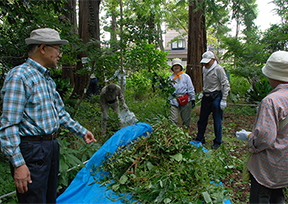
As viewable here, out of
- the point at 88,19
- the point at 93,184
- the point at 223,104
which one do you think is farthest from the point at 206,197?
the point at 88,19

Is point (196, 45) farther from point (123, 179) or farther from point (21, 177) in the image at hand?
point (21, 177)

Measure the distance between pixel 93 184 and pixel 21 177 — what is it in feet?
4.97

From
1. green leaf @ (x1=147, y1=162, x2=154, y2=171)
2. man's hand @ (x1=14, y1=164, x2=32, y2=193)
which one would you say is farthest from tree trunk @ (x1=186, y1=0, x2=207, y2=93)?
man's hand @ (x1=14, y1=164, x2=32, y2=193)

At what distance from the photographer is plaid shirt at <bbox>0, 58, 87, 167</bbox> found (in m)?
1.34

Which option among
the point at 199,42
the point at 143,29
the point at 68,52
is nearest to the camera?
the point at 68,52

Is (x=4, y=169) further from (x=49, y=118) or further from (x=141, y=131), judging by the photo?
(x=141, y=131)

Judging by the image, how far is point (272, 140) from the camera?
1570mm

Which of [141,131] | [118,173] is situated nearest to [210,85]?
[141,131]

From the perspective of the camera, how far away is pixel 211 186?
8.37ft

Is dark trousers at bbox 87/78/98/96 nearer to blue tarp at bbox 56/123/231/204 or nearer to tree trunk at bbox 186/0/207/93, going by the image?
tree trunk at bbox 186/0/207/93

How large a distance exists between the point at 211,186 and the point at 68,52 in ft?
11.6

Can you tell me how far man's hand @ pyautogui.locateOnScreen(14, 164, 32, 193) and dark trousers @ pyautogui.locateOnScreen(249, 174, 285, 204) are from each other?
5.99 feet

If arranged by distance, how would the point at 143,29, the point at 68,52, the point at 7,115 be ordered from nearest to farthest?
the point at 7,115, the point at 68,52, the point at 143,29

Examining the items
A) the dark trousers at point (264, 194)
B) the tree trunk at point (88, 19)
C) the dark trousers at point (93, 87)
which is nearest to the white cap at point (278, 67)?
the dark trousers at point (264, 194)
